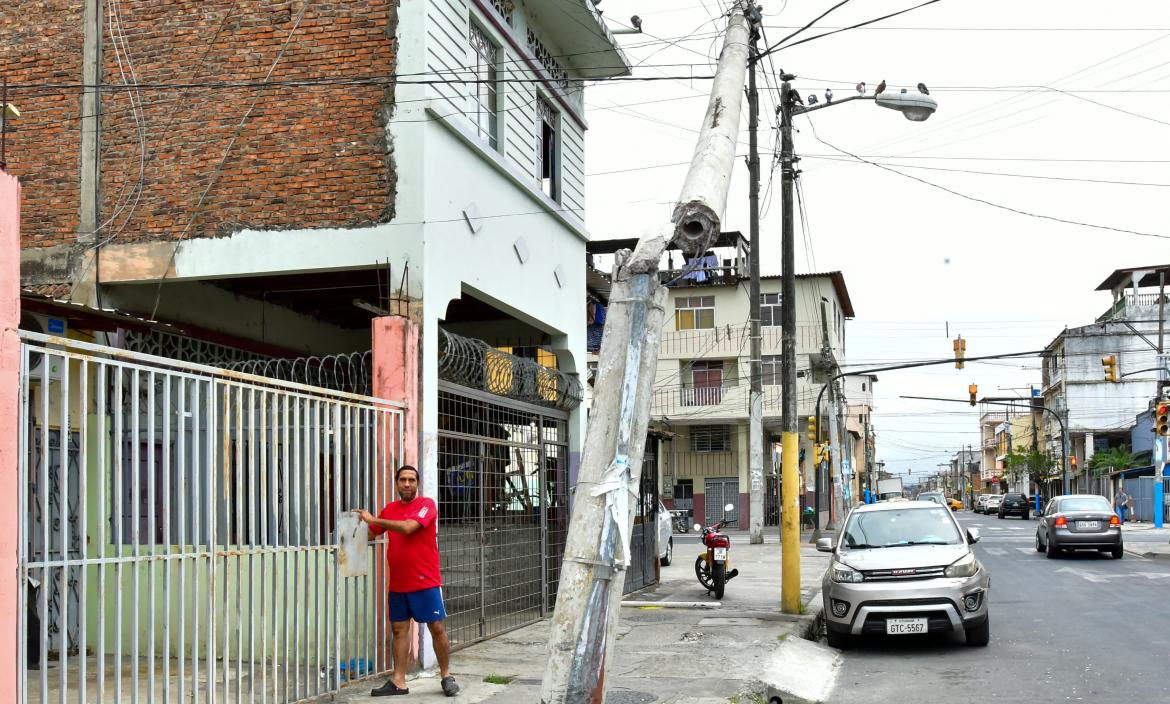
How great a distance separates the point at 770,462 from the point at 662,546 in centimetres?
3053

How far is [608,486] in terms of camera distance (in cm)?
465

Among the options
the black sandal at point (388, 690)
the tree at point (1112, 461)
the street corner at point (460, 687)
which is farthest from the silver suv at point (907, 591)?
the tree at point (1112, 461)

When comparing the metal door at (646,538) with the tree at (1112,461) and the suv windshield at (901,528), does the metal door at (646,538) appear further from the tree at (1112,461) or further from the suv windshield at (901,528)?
the tree at (1112,461)

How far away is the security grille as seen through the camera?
11.4 metres

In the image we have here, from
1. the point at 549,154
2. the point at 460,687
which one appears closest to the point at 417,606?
the point at 460,687

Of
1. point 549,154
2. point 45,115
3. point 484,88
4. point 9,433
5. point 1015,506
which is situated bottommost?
point 1015,506

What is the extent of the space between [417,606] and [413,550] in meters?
0.44

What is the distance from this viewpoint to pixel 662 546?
79.6ft

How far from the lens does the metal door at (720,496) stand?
49.9 m

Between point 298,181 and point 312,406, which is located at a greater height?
point 298,181

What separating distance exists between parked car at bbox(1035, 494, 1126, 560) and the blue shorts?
21573mm

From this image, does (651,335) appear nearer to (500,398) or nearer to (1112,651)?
(500,398)

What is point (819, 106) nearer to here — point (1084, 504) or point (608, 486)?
point (608, 486)

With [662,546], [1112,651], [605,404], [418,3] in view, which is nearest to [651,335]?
[605,404]
